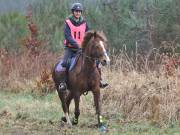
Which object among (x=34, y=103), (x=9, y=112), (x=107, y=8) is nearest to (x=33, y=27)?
(x=107, y=8)

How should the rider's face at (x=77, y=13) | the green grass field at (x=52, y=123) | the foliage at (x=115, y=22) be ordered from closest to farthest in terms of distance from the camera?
the green grass field at (x=52, y=123)
the rider's face at (x=77, y=13)
the foliage at (x=115, y=22)

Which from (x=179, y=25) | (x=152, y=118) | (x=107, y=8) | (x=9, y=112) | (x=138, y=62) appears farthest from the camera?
(x=107, y=8)

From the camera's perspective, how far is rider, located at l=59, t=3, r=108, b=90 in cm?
1139

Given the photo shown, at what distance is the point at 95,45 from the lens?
1087 cm

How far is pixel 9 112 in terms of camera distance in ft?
43.9

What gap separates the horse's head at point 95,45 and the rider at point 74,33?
35 centimetres

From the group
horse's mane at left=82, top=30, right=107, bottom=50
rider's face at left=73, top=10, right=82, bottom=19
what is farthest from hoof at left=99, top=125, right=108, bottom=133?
rider's face at left=73, top=10, right=82, bottom=19

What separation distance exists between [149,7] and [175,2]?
2071 mm

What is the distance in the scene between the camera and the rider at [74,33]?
1139 cm

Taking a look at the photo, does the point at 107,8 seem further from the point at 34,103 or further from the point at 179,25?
the point at 34,103

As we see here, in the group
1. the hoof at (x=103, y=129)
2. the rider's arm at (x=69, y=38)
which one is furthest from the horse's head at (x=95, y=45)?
the hoof at (x=103, y=129)

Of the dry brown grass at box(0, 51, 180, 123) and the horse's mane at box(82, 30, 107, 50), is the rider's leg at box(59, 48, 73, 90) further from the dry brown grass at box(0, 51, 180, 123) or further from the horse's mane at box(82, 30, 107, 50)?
the dry brown grass at box(0, 51, 180, 123)

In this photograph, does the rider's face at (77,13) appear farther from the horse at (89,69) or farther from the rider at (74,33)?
the horse at (89,69)

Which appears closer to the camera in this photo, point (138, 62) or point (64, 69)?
point (64, 69)
